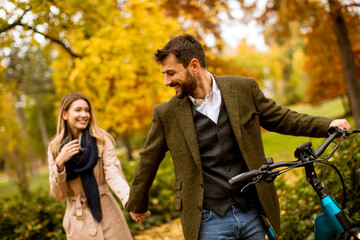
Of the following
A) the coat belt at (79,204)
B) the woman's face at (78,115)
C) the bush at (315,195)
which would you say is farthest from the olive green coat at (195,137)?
the bush at (315,195)

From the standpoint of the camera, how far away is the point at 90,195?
2992 mm

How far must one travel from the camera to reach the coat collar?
2.20 m

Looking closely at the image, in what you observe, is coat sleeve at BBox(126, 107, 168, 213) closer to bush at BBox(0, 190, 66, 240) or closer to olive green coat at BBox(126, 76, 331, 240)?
olive green coat at BBox(126, 76, 331, 240)

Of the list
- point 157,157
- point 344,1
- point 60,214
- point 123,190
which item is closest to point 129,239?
point 123,190

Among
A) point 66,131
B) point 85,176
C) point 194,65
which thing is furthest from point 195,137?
point 66,131

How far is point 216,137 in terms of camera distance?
7.34 ft

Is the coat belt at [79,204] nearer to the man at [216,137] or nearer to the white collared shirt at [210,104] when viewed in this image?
the man at [216,137]

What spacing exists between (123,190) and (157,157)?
30.5 inches

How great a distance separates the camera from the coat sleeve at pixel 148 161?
241 cm

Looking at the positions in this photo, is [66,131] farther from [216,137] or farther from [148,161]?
[216,137]

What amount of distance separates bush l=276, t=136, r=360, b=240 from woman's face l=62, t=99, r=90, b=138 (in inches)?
97.2

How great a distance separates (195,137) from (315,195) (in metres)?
2.15

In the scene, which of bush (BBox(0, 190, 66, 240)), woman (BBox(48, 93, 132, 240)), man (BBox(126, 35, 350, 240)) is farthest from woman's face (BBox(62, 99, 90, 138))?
bush (BBox(0, 190, 66, 240))

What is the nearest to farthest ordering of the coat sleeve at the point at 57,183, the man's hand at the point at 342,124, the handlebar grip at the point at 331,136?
the handlebar grip at the point at 331,136 → the man's hand at the point at 342,124 → the coat sleeve at the point at 57,183
